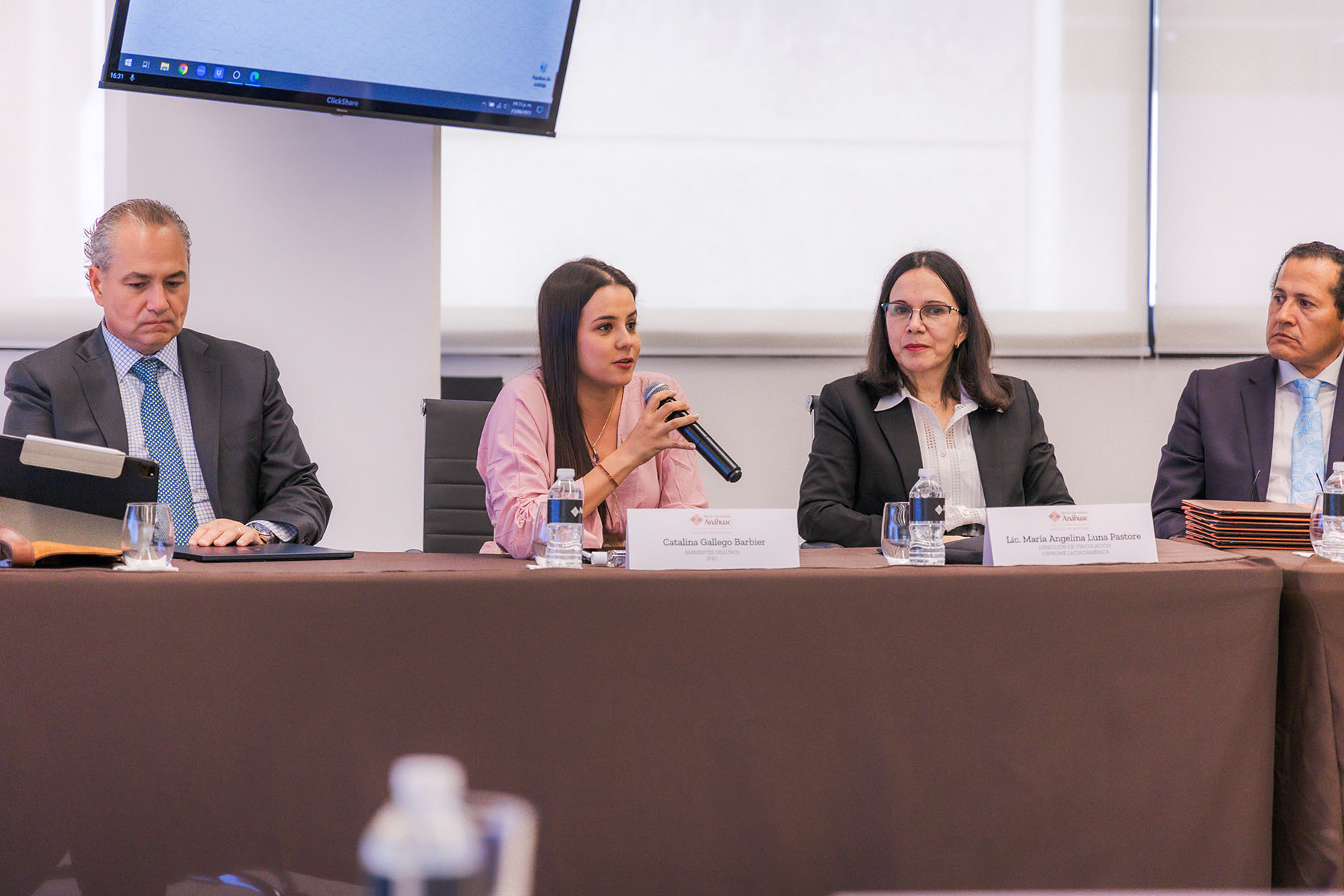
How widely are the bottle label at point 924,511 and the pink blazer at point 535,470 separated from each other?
508mm

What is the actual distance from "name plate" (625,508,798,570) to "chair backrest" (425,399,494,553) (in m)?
1.15

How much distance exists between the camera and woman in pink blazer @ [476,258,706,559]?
6.76ft

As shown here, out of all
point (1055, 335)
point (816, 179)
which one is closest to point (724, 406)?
point (816, 179)

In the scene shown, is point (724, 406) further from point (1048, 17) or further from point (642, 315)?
point (1048, 17)

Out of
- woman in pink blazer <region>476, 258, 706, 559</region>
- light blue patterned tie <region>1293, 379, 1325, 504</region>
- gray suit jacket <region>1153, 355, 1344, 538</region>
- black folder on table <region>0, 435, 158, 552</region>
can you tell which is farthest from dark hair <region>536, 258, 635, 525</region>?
light blue patterned tie <region>1293, 379, 1325, 504</region>

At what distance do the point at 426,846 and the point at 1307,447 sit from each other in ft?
8.34

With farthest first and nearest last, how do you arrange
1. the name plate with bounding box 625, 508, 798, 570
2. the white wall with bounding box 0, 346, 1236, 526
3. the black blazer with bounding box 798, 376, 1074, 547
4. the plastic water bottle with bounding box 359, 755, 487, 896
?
1. the white wall with bounding box 0, 346, 1236, 526
2. the black blazer with bounding box 798, 376, 1074, 547
3. the name plate with bounding box 625, 508, 798, 570
4. the plastic water bottle with bounding box 359, 755, 487, 896

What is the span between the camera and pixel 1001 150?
11.8ft

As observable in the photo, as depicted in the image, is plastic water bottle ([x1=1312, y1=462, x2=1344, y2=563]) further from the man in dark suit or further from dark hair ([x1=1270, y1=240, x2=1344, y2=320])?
dark hair ([x1=1270, y1=240, x2=1344, y2=320])

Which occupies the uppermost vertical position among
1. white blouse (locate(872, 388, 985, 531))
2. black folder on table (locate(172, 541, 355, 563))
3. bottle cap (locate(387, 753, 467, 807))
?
white blouse (locate(872, 388, 985, 531))

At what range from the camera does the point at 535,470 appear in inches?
81.7

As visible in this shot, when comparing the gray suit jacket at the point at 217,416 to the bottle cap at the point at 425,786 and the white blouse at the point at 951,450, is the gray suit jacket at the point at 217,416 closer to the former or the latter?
the white blouse at the point at 951,450

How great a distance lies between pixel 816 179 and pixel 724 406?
2.57ft

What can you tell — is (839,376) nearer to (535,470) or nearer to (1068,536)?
(535,470)
